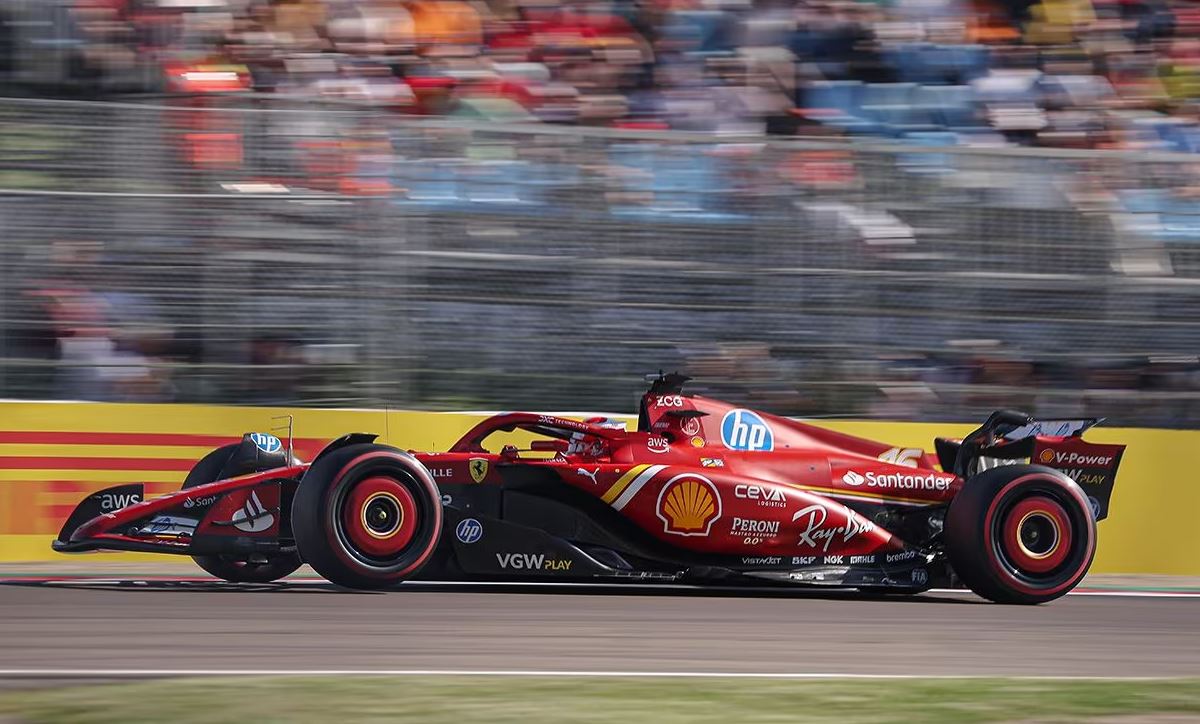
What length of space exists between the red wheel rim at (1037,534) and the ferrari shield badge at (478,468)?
9.03ft

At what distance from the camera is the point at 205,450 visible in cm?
1040

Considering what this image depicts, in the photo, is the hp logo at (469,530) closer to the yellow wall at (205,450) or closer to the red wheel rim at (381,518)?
the red wheel rim at (381,518)

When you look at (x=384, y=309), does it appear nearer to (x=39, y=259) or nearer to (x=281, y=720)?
(x=39, y=259)

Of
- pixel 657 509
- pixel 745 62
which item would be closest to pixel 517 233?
pixel 745 62

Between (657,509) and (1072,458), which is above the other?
(1072,458)

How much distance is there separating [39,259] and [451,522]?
3824mm

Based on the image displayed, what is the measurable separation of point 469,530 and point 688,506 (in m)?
1.13

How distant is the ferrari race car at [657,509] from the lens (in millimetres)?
8172

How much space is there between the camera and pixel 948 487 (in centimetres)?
907

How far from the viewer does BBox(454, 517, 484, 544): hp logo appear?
8.32 metres

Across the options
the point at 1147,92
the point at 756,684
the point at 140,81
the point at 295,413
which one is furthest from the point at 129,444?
the point at 1147,92

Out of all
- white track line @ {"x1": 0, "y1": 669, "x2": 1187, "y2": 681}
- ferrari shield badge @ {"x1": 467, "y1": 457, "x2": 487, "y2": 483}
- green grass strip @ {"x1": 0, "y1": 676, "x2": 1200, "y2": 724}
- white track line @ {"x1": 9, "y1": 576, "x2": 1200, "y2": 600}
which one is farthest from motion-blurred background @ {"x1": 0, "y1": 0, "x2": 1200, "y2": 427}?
green grass strip @ {"x1": 0, "y1": 676, "x2": 1200, "y2": 724}

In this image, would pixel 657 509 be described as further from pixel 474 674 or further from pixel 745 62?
pixel 745 62

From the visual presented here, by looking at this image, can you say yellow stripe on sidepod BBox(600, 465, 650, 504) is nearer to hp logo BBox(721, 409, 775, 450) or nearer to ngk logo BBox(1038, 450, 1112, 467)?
hp logo BBox(721, 409, 775, 450)
